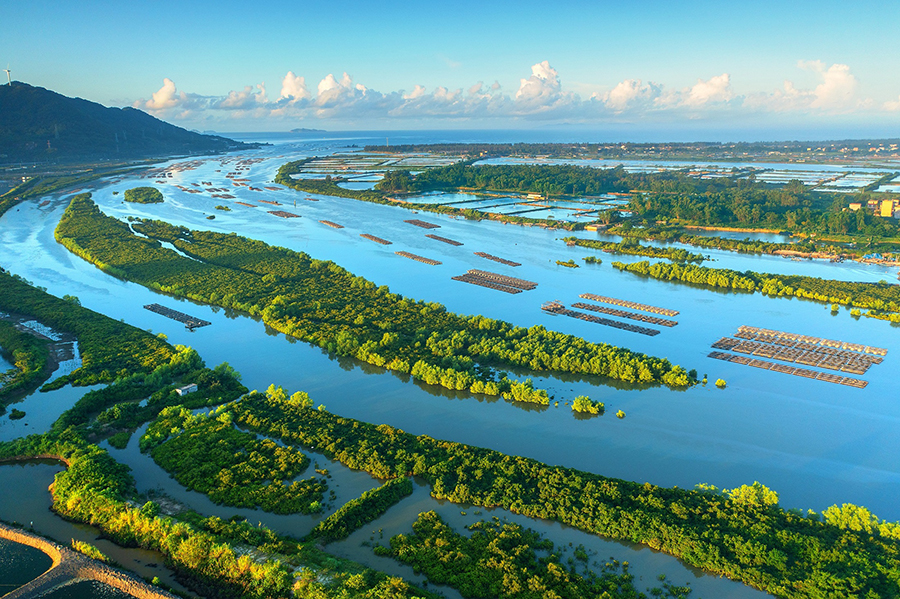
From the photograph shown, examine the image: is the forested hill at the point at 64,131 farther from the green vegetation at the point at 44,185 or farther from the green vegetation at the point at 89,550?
the green vegetation at the point at 89,550

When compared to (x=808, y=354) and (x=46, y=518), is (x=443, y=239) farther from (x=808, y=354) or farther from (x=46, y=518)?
(x=46, y=518)

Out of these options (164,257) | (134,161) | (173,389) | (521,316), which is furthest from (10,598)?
(134,161)

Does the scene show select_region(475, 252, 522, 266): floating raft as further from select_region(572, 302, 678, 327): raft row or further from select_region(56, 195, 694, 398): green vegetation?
select_region(56, 195, 694, 398): green vegetation

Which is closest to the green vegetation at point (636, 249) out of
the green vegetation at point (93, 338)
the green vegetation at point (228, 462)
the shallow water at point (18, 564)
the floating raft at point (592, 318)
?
the floating raft at point (592, 318)

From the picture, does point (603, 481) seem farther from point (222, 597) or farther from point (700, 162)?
point (700, 162)

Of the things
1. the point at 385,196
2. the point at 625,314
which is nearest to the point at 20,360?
the point at 625,314

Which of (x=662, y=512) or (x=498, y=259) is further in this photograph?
(x=498, y=259)

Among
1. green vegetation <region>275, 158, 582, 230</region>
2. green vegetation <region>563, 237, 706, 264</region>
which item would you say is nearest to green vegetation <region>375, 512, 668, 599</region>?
green vegetation <region>563, 237, 706, 264</region>
